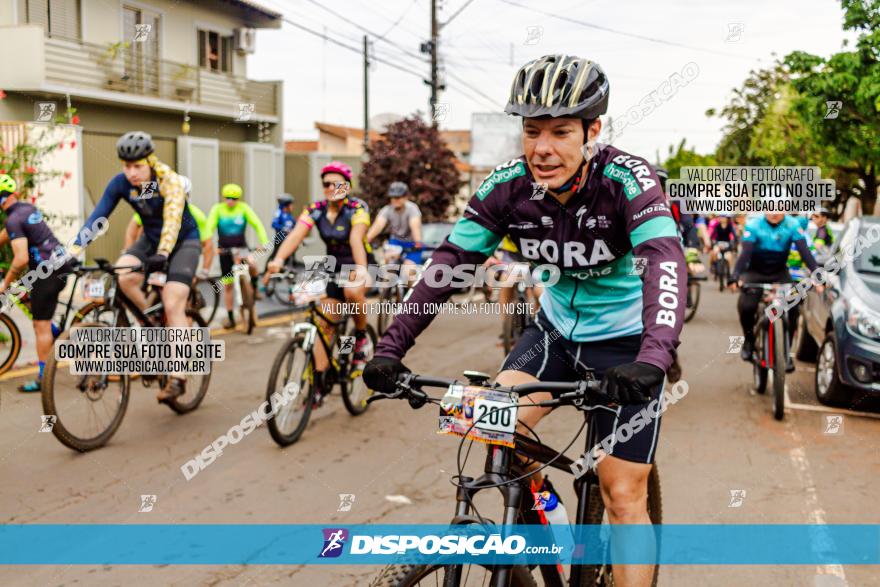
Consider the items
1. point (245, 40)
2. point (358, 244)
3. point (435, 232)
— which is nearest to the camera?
point (358, 244)

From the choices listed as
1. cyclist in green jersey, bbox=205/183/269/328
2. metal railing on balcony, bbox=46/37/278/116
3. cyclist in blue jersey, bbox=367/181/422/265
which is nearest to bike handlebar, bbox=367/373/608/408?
cyclist in blue jersey, bbox=367/181/422/265

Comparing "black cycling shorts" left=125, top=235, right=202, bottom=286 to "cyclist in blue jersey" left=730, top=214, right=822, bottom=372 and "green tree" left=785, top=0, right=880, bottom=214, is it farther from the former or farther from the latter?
"green tree" left=785, top=0, right=880, bottom=214

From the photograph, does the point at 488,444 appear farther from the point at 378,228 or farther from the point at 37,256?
the point at 378,228

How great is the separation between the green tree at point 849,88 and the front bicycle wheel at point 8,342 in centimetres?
1325

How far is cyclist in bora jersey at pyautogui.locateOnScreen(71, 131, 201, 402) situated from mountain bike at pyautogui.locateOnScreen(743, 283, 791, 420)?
5114mm

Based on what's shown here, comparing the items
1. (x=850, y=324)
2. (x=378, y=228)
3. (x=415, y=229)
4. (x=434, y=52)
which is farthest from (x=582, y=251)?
(x=434, y=52)

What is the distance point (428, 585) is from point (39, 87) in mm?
18020

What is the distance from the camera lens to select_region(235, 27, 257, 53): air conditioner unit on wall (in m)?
25.4

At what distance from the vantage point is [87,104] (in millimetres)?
19469

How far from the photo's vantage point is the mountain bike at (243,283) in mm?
12016

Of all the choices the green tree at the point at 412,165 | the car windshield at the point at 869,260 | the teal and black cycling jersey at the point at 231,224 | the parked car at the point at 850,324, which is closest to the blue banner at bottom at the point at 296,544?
the parked car at the point at 850,324

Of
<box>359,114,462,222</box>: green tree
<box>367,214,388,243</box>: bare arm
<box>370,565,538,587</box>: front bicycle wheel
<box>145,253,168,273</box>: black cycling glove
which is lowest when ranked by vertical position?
<box>370,565,538,587</box>: front bicycle wheel

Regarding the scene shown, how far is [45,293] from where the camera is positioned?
7777 millimetres

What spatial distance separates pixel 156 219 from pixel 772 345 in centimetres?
555
